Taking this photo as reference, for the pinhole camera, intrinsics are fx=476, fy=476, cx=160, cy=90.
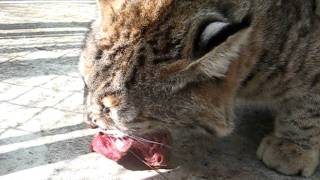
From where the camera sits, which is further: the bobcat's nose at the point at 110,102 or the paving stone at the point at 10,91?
the paving stone at the point at 10,91

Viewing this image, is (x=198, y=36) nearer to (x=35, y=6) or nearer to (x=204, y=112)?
(x=204, y=112)

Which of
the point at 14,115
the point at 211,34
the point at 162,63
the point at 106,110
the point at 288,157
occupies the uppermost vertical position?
the point at 211,34

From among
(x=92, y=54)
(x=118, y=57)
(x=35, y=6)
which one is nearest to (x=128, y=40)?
(x=118, y=57)

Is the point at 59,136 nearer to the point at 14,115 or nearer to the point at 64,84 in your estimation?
the point at 14,115

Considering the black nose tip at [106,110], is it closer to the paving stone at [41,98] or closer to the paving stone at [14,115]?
the paving stone at [14,115]

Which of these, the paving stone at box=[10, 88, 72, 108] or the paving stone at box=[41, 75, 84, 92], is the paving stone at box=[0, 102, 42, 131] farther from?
the paving stone at box=[41, 75, 84, 92]

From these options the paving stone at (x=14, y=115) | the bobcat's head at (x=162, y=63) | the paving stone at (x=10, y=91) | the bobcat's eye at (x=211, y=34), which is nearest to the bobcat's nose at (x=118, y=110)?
the bobcat's head at (x=162, y=63)

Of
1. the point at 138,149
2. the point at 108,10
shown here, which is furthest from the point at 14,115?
the point at 108,10

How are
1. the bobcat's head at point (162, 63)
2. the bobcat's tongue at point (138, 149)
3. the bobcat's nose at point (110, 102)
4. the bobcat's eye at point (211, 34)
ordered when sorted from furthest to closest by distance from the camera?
the bobcat's tongue at point (138, 149), the bobcat's nose at point (110, 102), the bobcat's head at point (162, 63), the bobcat's eye at point (211, 34)
